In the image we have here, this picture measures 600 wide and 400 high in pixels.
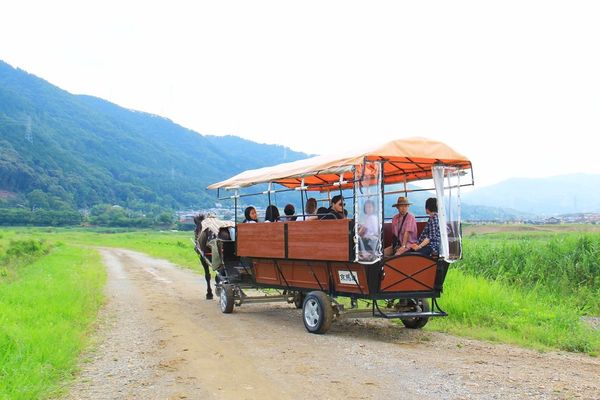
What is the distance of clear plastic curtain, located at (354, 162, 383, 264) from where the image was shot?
28.3 feet

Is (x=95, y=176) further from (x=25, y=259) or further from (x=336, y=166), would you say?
(x=336, y=166)

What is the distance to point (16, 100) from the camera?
156m

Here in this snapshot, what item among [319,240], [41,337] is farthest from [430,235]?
[41,337]

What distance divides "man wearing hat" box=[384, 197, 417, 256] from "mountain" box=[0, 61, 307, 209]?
9288cm

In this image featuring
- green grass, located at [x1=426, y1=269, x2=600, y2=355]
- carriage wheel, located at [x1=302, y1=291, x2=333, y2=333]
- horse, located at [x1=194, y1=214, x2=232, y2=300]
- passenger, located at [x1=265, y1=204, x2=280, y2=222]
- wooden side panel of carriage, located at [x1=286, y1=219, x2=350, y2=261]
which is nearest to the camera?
wooden side panel of carriage, located at [x1=286, y1=219, x2=350, y2=261]

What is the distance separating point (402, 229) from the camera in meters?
9.70

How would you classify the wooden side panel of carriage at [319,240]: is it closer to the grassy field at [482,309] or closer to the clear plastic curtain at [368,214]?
the clear plastic curtain at [368,214]

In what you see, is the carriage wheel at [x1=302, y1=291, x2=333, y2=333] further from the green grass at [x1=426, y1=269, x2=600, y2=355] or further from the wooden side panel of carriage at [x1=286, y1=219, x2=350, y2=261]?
the green grass at [x1=426, y1=269, x2=600, y2=355]

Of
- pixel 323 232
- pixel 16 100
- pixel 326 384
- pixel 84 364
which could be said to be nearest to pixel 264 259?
pixel 323 232

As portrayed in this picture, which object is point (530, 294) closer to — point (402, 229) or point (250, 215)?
point (402, 229)

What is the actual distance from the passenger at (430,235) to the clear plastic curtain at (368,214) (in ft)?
3.04

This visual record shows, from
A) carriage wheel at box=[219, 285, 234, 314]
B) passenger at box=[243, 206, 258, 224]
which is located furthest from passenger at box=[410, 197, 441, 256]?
carriage wheel at box=[219, 285, 234, 314]

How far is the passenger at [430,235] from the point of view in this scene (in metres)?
9.34

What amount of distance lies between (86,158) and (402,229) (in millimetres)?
133753
